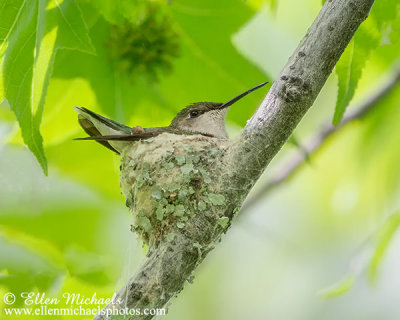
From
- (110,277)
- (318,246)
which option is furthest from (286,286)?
(110,277)

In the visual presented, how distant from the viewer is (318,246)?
9.23 metres

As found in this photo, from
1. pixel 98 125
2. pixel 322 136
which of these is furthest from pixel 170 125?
pixel 322 136

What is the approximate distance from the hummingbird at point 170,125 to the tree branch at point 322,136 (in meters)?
0.71

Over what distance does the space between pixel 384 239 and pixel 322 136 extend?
167 centimetres

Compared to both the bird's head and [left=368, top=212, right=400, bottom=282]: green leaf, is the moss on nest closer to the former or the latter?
the bird's head

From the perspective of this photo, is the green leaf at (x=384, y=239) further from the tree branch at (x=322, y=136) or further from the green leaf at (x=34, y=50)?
the green leaf at (x=34, y=50)

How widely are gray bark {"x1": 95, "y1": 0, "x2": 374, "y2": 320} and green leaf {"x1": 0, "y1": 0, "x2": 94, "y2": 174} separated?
748mm

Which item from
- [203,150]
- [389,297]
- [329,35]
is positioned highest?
[389,297]

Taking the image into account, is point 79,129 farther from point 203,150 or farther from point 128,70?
point 203,150

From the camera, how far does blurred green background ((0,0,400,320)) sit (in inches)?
122

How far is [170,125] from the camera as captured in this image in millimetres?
4980

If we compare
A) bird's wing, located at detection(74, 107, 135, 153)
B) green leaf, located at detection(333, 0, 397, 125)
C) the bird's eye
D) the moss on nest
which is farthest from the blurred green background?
the bird's eye

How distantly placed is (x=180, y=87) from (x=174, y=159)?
66cm

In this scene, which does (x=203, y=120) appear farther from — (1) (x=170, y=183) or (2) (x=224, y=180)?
(2) (x=224, y=180)
